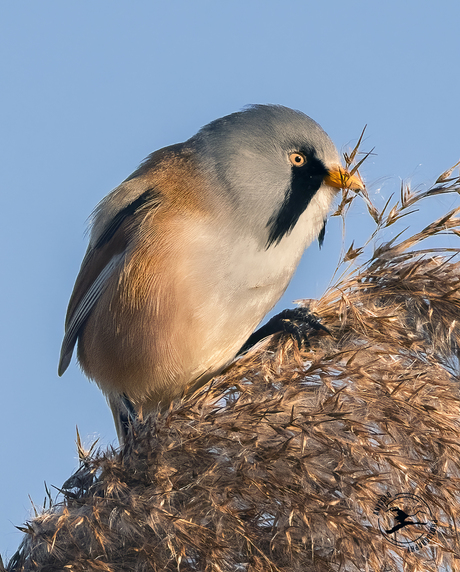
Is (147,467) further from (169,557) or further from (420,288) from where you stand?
(420,288)

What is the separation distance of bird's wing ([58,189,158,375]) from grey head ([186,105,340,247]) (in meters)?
0.39

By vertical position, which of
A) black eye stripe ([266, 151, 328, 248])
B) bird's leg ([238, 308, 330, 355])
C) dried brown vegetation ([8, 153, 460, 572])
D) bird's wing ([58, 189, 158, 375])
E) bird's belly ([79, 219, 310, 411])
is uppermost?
bird's wing ([58, 189, 158, 375])

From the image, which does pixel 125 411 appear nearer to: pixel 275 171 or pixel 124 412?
pixel 124 412

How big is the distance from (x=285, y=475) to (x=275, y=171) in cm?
146

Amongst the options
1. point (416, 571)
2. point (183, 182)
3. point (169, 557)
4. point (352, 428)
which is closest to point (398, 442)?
point (352, 428)

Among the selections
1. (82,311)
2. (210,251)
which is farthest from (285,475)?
(82,311)

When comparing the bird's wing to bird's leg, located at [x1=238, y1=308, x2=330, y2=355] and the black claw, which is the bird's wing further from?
bird's leg, located at [x1=238, y1=308, x2=330, y2=355]

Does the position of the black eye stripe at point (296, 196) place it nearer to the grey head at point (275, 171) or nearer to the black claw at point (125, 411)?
the grey head at point (275, 171)

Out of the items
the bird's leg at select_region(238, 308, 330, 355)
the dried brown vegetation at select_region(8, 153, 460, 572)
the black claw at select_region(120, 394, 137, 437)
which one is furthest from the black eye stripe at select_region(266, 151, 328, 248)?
the black claw at select_region(120, 394, 137, 437)

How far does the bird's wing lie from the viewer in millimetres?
3080

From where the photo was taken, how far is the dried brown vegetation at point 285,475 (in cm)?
179

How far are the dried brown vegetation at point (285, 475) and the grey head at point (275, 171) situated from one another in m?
0.74

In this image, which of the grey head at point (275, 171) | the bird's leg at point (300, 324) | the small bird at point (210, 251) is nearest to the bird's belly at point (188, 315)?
the small bird at point (210, 251)

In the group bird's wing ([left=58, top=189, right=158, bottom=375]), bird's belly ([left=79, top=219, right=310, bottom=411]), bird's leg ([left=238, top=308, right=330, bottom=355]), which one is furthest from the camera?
bird's wing ([left=58, top=189, right=158, bottom=375])
